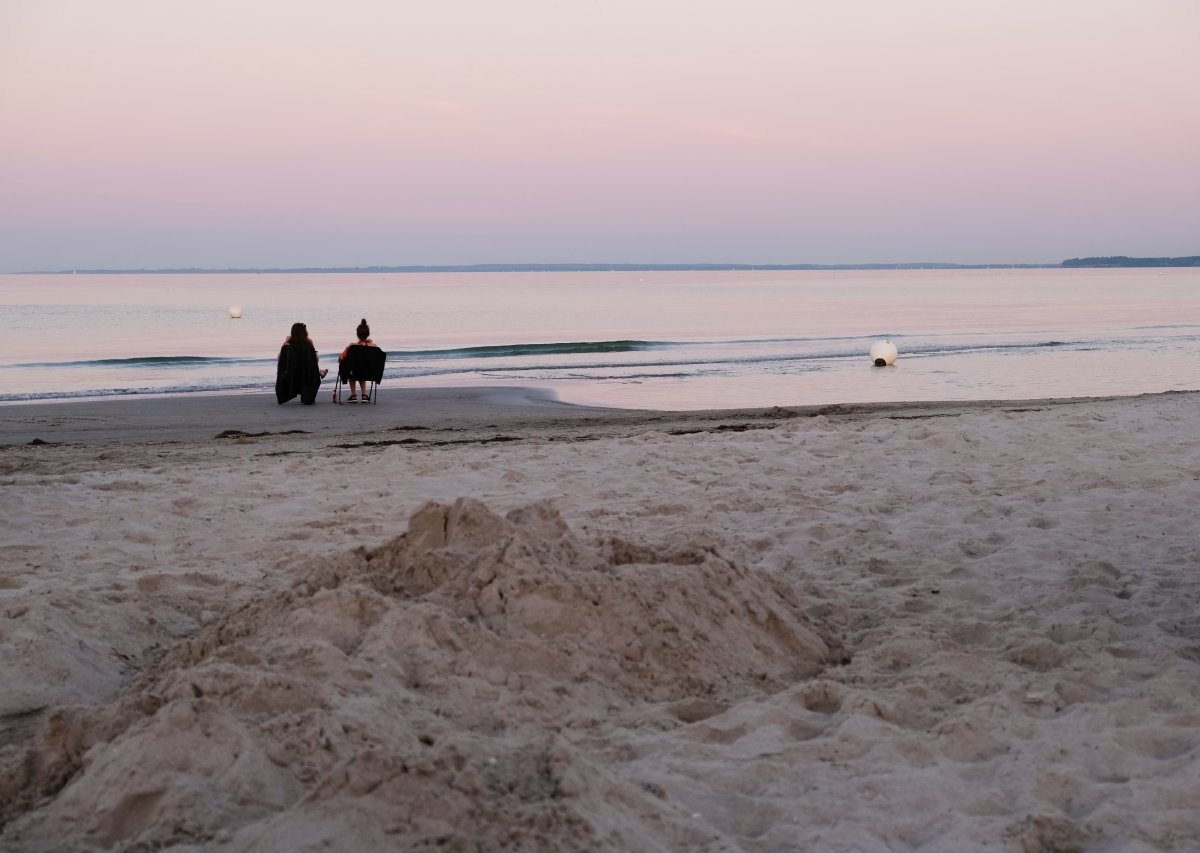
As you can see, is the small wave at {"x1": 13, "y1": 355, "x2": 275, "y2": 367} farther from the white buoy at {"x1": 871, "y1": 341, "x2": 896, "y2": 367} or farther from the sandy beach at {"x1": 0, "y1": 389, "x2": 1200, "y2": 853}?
the sandy beach at {"x1": 0, "y1": 389, "x2": 1200, "y2": 853}

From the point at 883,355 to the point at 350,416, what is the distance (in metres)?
14.6

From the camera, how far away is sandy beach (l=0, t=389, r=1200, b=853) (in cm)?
306

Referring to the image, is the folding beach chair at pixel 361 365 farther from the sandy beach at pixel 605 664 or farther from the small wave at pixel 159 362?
the small wave at pixel 159 362

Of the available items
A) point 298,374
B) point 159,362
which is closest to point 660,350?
point 159,362

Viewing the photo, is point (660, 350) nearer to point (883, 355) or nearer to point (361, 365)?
point (883, 355)

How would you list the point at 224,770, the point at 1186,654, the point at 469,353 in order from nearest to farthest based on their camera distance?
the point at 224,770 < the point at 1186,654 < the point at 469,353

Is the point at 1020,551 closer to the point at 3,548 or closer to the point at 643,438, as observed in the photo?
the point at 643,438

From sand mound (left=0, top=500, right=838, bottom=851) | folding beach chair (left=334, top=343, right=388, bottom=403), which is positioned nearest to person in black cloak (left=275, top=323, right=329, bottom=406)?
folding beach chair (left=334, top=343, right=388, bottom=403)

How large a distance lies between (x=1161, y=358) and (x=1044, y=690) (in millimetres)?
26067

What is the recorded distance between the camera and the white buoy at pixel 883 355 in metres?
25.8

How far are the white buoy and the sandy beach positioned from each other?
692 inches

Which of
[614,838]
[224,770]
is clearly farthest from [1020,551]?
[224,770]

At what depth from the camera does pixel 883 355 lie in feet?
84.8

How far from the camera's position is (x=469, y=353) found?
102ft
